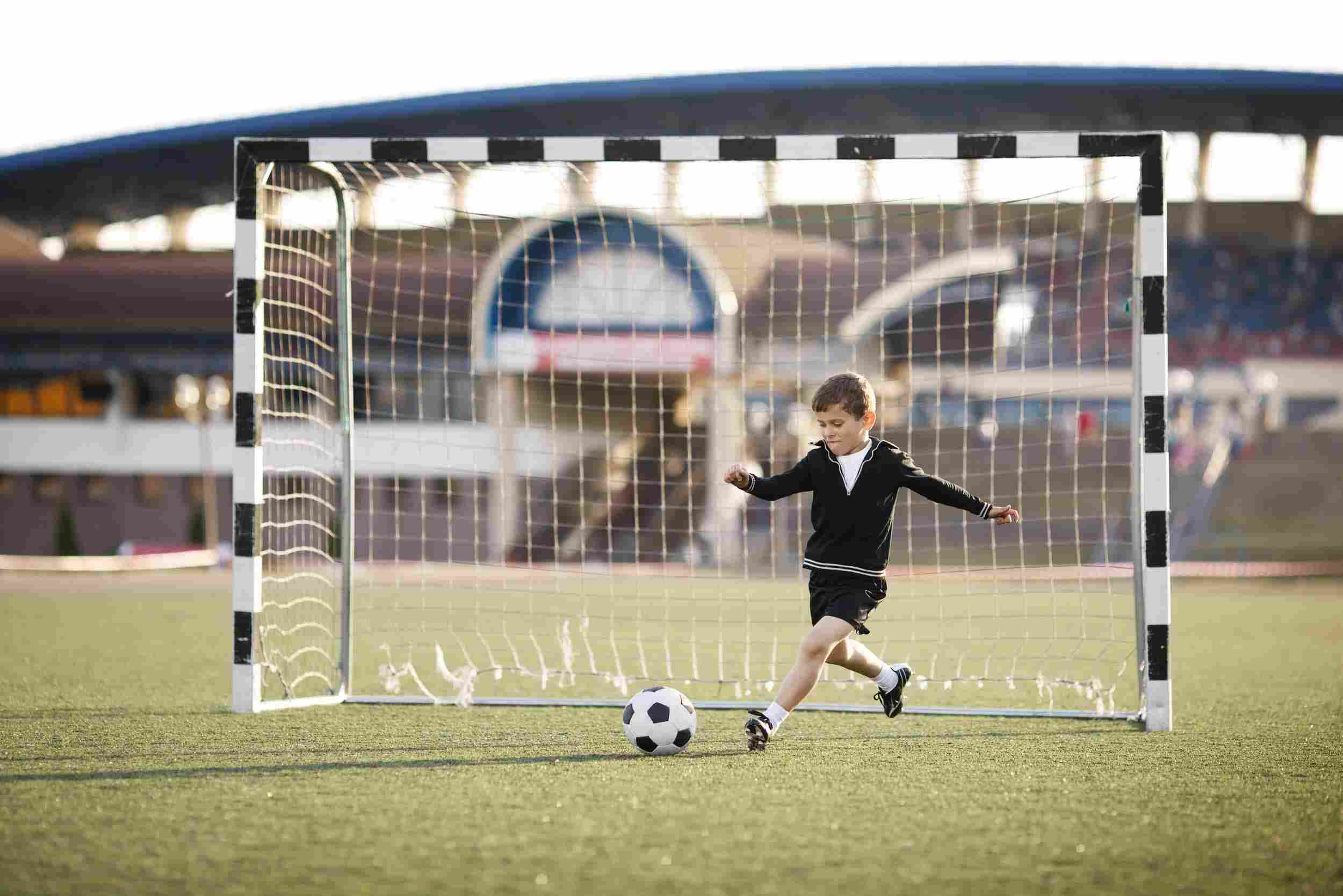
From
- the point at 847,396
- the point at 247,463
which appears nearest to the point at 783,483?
the point at 847,396

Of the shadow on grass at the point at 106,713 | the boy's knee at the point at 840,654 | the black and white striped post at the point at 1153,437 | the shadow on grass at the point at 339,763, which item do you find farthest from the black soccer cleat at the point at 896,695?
the shadow on grass at the point at 106,713

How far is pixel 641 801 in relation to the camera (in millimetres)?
3816

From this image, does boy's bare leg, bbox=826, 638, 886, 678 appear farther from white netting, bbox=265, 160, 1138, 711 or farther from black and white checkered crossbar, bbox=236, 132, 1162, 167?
black and white checkered crossbar, bbox=236, 132, 1162, 167

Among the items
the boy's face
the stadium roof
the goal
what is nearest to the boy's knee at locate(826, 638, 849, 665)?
the boy's face

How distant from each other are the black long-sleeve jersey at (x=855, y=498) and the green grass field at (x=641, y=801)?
0.71m

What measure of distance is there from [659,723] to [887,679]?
40.5 inches

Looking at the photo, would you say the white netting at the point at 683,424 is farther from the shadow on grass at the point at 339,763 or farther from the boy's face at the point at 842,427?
the boy's face at the point at 842,427

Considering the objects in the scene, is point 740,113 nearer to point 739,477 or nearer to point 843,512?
point 843,512

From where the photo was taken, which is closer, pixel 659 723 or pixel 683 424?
pixel 659 723

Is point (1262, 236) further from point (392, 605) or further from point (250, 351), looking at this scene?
point (250, 351)

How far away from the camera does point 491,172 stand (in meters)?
8.12

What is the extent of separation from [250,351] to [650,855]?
3.45 meters

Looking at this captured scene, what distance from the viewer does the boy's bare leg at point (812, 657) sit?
186 inches

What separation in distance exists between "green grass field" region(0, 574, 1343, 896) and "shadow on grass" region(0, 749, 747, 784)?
0.05 ft
